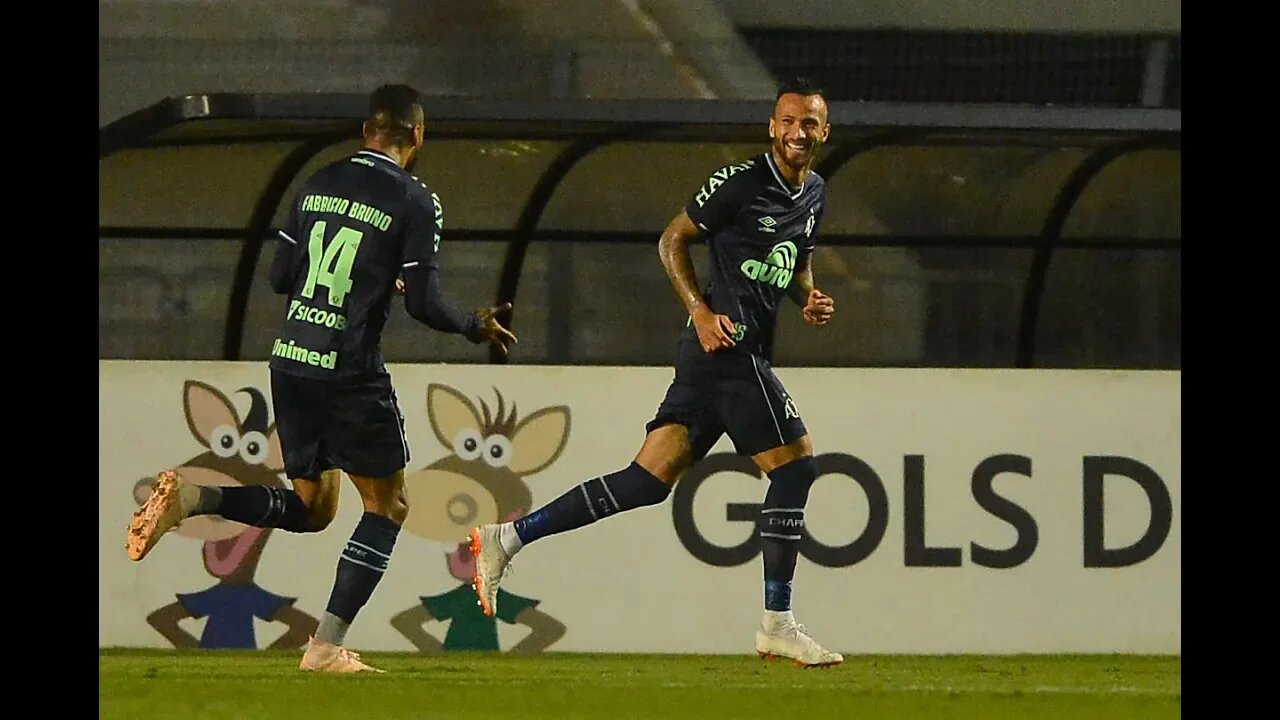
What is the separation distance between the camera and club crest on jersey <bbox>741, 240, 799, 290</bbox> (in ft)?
31.9

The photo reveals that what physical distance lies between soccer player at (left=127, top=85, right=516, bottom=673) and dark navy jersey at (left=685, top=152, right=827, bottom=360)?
107 centimetres

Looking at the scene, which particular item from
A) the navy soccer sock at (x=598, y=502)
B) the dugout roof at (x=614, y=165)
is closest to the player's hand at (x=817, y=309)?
the navy soccer sock at (x=598, y=502)

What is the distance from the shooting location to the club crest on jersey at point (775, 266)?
973cm

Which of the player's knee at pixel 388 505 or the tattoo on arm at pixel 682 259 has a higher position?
the tattoo on arm at pixel 682 259

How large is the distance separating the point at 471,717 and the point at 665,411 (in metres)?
1.78

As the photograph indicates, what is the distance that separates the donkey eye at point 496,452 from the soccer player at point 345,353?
3.33 metres

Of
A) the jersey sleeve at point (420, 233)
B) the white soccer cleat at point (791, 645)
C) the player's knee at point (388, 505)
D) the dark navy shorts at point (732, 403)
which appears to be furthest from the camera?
A: the dark navy shorts at point (732, 403)

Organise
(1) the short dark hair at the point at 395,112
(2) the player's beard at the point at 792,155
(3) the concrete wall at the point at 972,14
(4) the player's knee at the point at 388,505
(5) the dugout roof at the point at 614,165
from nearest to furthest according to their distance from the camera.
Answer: (1) the short dark hair at the point at 395,112 < (4) the player's knee at the point at 388,505 < (2) the player's beard at the point at 792,155 < (5) the dugout roof at the point at 614,165 < (3) the concrete wall at the point at 972,14

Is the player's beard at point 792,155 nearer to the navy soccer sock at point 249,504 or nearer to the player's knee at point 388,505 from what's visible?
the player's knee at point 388,505

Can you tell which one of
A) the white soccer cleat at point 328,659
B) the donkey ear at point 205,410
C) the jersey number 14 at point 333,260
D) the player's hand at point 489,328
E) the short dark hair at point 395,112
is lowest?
the white soccer cleat at point 328,659

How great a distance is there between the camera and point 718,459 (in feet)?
41.4

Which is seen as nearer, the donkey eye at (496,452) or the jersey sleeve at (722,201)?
the jersey sleeve at (722,201)

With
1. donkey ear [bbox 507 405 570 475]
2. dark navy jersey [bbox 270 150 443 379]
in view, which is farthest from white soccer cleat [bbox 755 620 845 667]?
donkey ear [bbox 507 405 570 475]

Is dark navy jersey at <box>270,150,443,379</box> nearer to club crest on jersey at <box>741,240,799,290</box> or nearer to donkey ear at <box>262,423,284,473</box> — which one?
club crest on jersey at <box>741,240,799,290</box>
